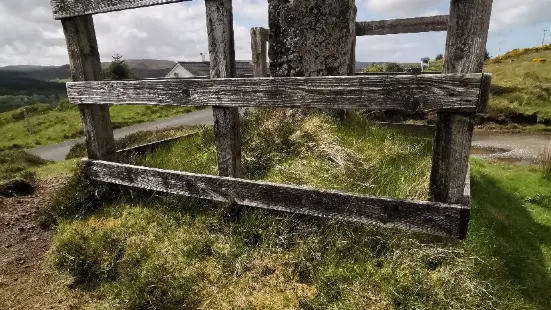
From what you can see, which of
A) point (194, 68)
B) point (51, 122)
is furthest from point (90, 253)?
point (194, 68)

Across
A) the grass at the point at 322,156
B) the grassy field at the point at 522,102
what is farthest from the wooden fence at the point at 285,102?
the grassy field at the point at 522,102

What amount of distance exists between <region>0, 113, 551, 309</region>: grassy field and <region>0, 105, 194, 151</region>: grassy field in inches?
1081

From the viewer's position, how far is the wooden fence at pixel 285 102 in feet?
9.61

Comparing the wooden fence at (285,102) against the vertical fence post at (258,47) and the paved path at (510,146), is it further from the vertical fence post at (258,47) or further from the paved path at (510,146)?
the paved path at (510,146)

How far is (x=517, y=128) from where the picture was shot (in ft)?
51.3

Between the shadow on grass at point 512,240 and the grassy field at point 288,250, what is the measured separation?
0.02 metres

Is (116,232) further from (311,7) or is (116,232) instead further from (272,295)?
(311,7)

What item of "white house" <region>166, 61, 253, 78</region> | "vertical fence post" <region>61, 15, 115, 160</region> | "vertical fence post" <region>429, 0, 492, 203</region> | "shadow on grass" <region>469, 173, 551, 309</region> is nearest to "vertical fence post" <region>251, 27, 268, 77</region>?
"vertical fence post" <region>61, 15, 115, 160</region>

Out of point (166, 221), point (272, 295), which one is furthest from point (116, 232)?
point (272, 295)

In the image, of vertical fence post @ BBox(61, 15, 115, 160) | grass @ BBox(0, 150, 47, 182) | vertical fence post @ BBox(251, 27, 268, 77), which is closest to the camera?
vertical fence post @ BBox(61, 15, 115, 160)

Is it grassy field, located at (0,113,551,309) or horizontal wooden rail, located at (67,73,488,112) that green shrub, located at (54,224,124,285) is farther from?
horizontal wooden rail, located at (67,73,488,112)

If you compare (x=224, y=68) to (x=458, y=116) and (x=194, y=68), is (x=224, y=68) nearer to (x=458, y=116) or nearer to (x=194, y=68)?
(x=458, y=116)

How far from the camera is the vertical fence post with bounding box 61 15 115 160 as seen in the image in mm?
5074

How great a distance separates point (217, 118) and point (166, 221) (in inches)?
56.8
